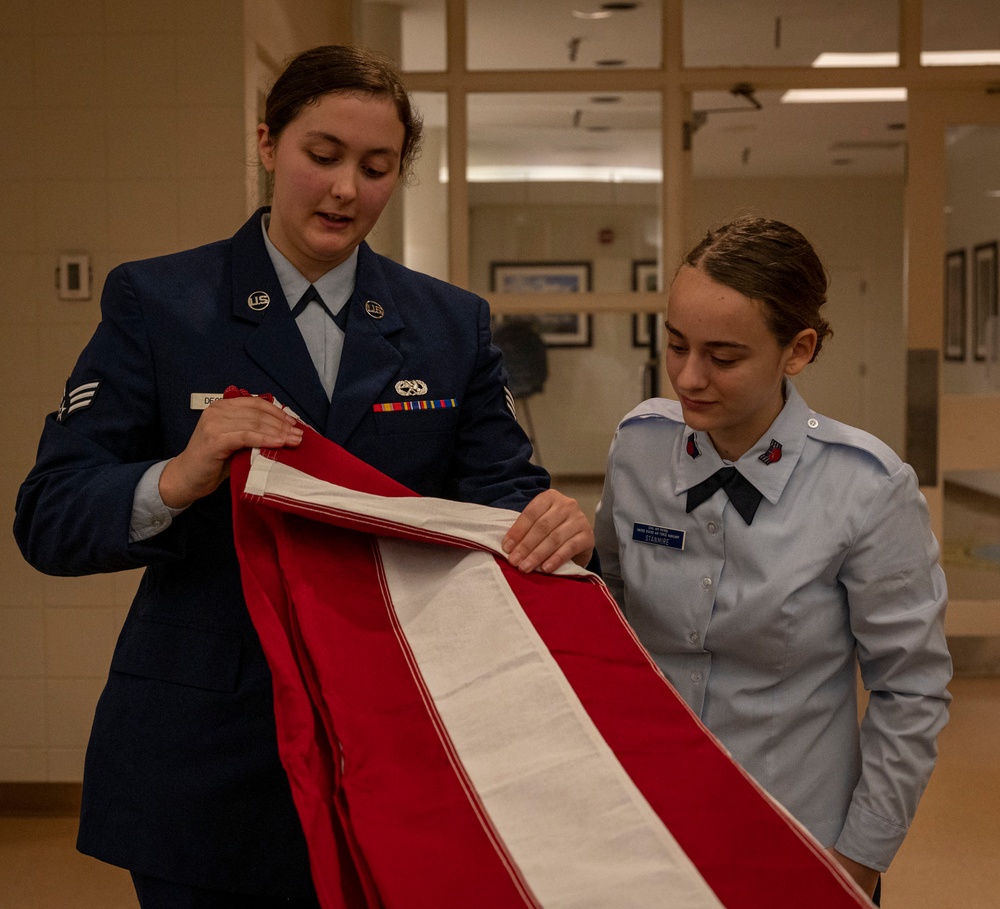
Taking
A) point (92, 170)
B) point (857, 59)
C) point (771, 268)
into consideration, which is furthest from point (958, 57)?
point (771, 268)

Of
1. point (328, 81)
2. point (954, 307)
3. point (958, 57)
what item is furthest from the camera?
point (954, 307)

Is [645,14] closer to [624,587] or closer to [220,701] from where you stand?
[624,587]

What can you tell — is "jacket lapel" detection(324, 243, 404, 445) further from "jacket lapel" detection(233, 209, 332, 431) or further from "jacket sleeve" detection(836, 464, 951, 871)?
"jacket sleeve" detection(836, 464, 951, 871)

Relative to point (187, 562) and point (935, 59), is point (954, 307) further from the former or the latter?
point (187, 562)

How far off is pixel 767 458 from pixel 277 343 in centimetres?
60

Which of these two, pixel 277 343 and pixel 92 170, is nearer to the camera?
pixel 277 343

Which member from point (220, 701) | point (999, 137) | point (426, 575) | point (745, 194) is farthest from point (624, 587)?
point (745, 194)

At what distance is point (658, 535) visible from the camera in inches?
55.3

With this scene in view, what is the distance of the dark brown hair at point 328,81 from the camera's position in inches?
50.5

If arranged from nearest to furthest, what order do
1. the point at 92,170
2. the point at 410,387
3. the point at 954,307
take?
the point at 410,387, the point at 92,170, the point at 954,307

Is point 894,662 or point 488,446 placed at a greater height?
point 488,446

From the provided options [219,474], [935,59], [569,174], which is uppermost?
[935,59]

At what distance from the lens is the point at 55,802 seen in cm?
362

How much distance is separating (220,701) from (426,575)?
0.94ft
